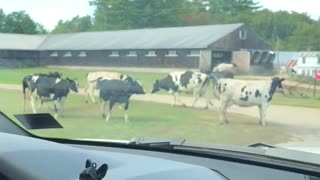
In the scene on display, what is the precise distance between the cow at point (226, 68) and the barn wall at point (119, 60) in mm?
191

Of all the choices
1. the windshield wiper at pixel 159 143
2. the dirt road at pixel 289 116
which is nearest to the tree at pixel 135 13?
the dirt road at pixel 289 116

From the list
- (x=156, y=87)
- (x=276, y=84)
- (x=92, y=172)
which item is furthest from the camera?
(x=156, y=87)

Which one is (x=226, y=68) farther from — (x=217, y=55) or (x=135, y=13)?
(x=135, y=13)

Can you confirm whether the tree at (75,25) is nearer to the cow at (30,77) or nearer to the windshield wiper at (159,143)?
the cow at (30,77)

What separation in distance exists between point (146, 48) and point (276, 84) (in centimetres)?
116

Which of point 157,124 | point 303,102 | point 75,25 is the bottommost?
point 157,124

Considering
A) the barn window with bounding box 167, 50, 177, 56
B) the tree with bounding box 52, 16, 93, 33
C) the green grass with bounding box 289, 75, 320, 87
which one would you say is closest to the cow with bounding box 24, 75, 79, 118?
the tree with bounding box 52, 16, 93, 33

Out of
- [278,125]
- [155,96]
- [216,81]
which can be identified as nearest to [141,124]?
[155,96]

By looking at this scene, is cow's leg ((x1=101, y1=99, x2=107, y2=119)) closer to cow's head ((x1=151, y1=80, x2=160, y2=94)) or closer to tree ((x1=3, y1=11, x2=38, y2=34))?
cow's head ((x1=151, y1=80, x2=160, y2=94))

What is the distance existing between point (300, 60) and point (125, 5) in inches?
59.0

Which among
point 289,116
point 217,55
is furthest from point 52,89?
point 289,116

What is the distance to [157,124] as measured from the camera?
5691mm

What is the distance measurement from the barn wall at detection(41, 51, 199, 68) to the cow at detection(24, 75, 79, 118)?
0.81 ft

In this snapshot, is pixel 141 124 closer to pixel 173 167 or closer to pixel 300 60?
pixel 300 60
